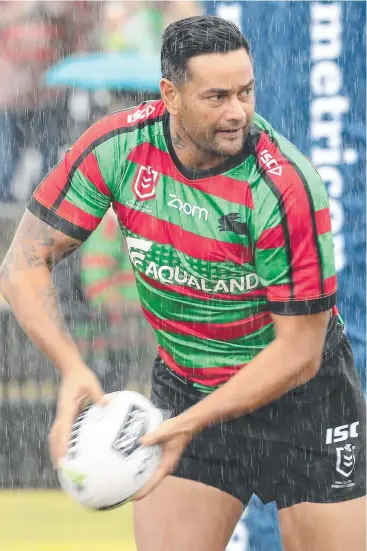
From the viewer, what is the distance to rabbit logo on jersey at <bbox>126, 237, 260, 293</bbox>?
3.87m

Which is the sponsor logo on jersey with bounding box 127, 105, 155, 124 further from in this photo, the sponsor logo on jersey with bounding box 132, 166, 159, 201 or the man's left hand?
the man's left hand

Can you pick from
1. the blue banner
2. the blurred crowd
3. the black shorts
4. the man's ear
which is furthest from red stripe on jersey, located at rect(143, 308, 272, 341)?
the blurred crowd

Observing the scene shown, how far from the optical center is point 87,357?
7.29m

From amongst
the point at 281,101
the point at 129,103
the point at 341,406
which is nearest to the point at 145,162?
the point at 341,406

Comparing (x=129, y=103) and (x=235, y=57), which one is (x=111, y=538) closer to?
(x=129, y=103)

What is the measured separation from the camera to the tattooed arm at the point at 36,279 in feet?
12.7

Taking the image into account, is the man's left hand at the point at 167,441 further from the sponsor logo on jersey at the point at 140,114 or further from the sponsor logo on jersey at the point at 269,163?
the sponsor logo on jersey at the point at 140,114

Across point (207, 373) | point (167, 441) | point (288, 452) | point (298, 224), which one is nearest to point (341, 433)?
point (288, 452)

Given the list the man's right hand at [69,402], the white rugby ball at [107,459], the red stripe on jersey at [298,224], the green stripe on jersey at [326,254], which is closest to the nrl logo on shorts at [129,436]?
the white rugby ball at [107,459]

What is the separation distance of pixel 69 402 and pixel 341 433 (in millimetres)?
959

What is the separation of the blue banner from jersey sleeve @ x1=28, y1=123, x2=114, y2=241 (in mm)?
1869

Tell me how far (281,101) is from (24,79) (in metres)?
2.87

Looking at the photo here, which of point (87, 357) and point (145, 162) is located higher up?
point (145, 162)

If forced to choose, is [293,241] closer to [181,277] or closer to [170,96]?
[181,277]
